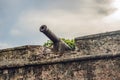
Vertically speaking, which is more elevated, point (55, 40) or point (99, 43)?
point (55, 40)

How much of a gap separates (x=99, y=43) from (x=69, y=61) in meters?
1.01

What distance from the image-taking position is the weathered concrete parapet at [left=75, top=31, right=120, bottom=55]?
815 centimetres

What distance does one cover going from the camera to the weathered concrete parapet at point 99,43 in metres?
8.15

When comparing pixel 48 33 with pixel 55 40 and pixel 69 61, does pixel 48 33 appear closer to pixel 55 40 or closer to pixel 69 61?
pixel 55 40

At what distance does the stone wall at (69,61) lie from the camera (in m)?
8.10

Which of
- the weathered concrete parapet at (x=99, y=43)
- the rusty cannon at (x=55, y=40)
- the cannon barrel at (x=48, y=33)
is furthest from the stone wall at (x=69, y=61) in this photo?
the cannon barrel at (x=48, y=33)

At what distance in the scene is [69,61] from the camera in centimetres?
860

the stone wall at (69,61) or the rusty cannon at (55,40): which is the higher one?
the rusty cannon at (55,40)

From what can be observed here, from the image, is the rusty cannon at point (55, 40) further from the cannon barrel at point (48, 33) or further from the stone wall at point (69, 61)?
the stone wall at point (69, 61)

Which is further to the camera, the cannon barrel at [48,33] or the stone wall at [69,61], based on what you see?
the cannon barrel at [48,33]

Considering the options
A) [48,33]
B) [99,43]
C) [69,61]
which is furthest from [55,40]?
[99,43]

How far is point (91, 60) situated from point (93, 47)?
375 mm

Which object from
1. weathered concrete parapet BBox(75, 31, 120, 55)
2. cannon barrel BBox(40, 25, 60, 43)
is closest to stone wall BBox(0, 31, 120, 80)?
weathered concrete parapet BBox(75, 31, 120, 55)

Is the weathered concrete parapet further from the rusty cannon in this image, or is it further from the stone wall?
the rusty cannon
